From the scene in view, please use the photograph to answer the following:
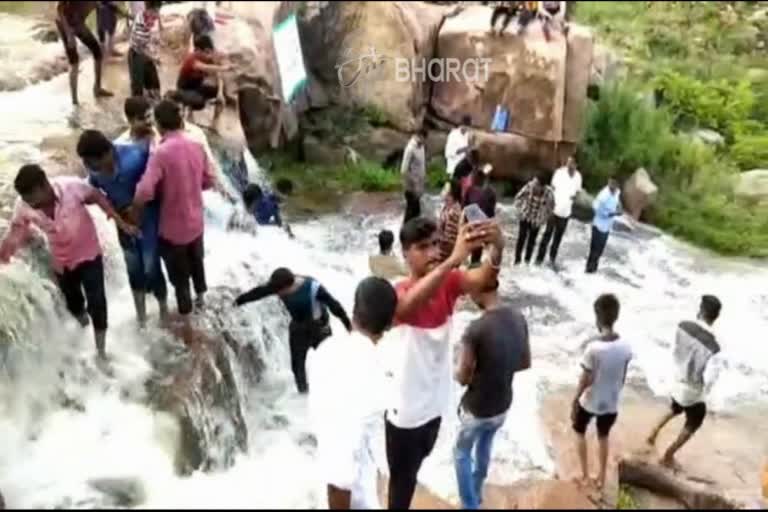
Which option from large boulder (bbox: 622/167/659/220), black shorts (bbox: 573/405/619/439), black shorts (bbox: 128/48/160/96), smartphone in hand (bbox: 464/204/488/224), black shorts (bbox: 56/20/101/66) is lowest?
large boulder (bbox: 622/167/659/220)

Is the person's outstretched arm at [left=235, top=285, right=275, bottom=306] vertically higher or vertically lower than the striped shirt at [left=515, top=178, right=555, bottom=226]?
higher

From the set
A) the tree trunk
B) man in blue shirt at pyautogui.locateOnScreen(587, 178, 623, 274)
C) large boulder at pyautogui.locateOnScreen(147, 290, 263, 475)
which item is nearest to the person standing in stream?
man in blue shirt at pyautogui.locateOnScreen(587, 178, 623, 274)

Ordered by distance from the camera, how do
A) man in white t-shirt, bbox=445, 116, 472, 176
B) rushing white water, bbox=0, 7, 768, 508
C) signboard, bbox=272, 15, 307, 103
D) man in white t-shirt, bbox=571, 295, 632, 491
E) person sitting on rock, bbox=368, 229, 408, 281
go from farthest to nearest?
signboard, bbox=272, 15, 307, 103
man in white t-shirt, bbox=445, 116, 472, 176
person sitting on rock, bbox=368, 229, 408, 281
rushing white water, bbox=0, 7, 768, 508
man in white t-shirt, bbox=571, 295, 632, 491

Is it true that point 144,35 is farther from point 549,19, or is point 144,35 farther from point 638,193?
point 638,193

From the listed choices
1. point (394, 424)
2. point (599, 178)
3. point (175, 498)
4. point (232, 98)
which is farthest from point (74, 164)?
point (599, 178)

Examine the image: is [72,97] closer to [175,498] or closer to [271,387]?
[271,387]

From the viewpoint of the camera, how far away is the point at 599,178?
12195mm

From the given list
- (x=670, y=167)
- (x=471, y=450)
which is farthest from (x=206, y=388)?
(x=670, y=167)

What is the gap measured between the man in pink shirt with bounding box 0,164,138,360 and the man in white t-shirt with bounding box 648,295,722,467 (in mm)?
2848

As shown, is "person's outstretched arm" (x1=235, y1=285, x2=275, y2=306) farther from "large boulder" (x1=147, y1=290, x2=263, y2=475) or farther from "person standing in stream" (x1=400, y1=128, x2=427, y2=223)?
"person standing in stream" (x1=400, y1=128, x2=427, y2=223)

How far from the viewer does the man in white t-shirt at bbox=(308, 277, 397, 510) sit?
456 centimetres

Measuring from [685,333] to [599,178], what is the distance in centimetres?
592

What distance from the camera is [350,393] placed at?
14.9 feet

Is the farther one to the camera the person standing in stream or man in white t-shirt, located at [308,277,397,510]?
the person standing in stream
